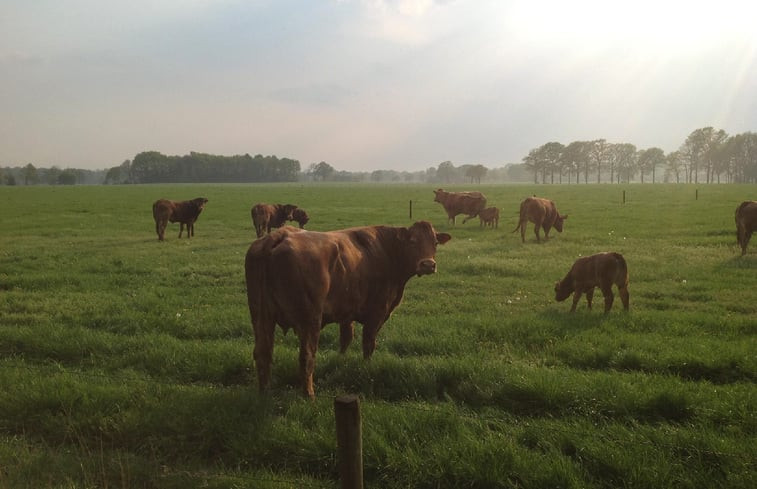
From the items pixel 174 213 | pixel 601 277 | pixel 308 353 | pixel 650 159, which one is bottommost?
pixel 308 353

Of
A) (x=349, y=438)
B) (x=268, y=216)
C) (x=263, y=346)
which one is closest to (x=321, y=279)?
(x=263, y=346)

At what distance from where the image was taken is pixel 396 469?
431 cm

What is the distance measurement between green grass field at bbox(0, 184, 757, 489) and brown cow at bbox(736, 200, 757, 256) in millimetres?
3823

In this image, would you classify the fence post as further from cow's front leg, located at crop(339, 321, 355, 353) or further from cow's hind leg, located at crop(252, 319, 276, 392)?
cow's front leg, located at crop(339, 321, 355, 353)

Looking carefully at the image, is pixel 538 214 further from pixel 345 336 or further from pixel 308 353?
pixel 308 353

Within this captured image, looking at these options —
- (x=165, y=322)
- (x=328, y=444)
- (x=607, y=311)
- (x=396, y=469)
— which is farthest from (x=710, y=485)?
(x=165, y=322)

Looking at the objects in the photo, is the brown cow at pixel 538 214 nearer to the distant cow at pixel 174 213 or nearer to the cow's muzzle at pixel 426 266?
the distant cow at pixel 174 213

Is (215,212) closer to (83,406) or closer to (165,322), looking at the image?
(165,322)

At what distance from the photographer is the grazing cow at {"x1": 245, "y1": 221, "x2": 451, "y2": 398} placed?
5234 millimetres

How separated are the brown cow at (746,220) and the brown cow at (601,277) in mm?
7925

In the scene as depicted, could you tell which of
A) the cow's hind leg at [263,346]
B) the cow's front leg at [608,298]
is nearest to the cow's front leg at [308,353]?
the cow's hind leg at [263,346]

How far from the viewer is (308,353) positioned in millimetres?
5324

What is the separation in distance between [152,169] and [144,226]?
140 meters

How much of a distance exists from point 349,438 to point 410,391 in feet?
Answer: 8.90
